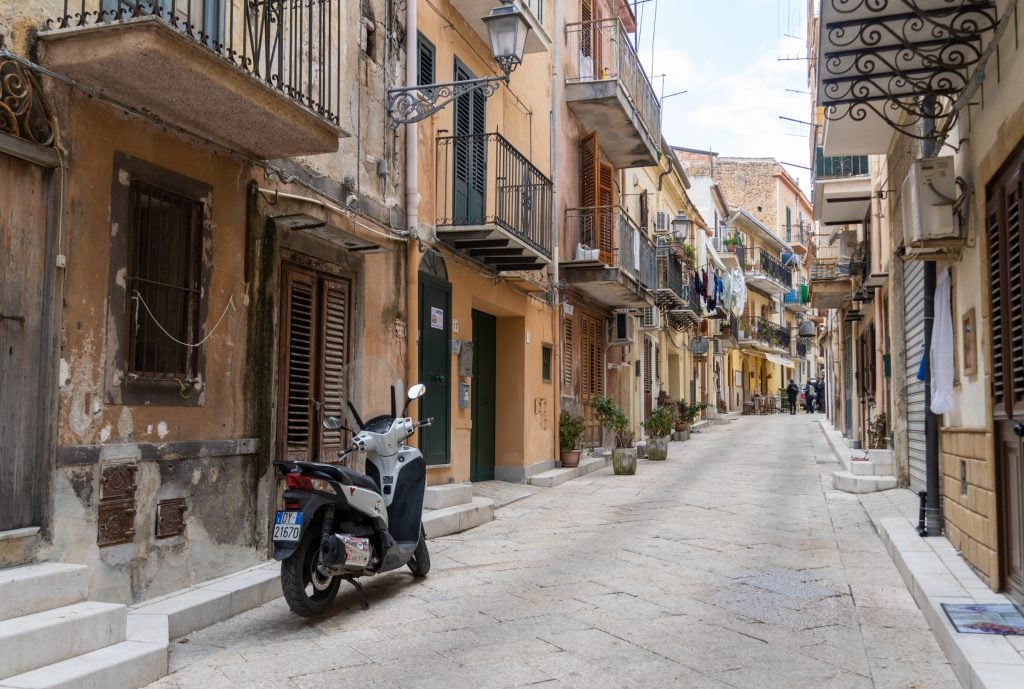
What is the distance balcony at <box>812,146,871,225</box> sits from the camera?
Answer: 15609 mm

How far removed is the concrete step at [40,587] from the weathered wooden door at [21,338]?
0.32 metres

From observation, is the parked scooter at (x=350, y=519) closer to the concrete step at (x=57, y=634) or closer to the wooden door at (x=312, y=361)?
the concrete step at (x=57, y=634)

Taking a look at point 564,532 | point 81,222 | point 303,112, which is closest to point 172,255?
point 81,222

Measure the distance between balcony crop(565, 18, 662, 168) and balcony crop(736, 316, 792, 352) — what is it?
988 inches

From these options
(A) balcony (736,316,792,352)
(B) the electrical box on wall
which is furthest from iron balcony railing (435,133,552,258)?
(A) balcony (736,316,792,352)

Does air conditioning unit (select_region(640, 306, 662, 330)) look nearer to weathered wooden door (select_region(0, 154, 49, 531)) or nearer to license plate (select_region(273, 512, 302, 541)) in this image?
license plate (select_region(273, 512, 302, 541))

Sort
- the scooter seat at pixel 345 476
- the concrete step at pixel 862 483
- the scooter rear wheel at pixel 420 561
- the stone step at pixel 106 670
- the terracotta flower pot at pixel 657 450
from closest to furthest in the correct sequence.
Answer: the stone step at pixel 106 670
the scooter seat at pixel 345 476
the scooter rear wheel at pixel 420 561
the concrete step at pixel 862 483
the terracotta flower pot at pixel 657 450

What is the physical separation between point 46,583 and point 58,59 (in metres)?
2.88

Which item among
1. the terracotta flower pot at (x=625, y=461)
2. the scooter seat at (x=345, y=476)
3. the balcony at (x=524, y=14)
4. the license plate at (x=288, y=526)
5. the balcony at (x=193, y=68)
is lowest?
the terracotta flower pot at (x=625, y=461)

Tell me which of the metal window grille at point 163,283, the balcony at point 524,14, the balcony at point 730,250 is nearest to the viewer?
the metal window grille at point 163,283

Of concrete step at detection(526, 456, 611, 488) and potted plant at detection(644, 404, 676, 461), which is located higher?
potted plant at detection(644, 404, 676, 461)

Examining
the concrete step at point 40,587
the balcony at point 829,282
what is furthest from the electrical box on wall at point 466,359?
the balcony at point 829,282

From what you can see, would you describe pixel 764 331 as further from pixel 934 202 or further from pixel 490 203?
pixel 934 202

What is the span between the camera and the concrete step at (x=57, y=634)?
4.14 meters
